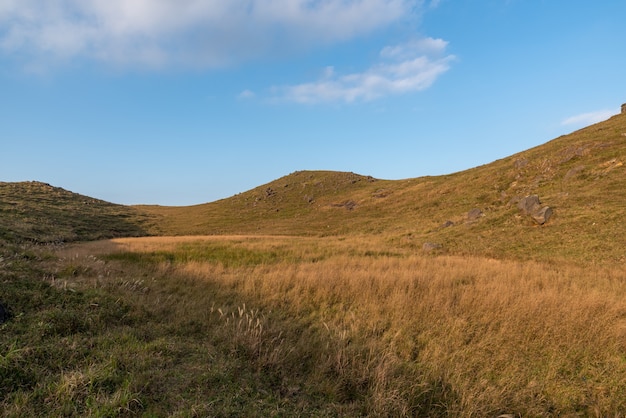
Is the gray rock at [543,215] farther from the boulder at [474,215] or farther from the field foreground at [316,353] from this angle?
the field foreground at [316,353]

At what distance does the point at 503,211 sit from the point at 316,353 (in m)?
25.8

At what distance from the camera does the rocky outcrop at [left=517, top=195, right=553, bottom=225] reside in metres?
20.7

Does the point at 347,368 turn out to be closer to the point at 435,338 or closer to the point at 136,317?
the point at 435,338

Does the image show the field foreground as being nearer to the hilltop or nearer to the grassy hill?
the grassy hill

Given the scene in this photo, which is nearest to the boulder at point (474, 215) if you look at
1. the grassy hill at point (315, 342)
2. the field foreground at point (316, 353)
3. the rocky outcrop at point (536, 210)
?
the rocky outcrop at point (536, 210)

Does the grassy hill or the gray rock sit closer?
the grassy hill

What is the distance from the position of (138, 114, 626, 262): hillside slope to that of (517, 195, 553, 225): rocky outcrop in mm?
481

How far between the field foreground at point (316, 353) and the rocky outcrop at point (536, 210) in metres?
13.1

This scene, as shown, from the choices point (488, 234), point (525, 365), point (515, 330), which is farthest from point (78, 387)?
point (488, 234)

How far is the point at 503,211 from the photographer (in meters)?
25.7

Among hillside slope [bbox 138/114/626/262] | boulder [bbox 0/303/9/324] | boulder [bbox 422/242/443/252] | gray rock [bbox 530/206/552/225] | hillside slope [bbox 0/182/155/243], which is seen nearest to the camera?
boulder [bbox 0/303/9/324]

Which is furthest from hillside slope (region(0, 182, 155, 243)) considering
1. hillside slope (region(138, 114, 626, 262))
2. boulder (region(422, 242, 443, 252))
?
boulder (region(422, 242, 443, 252))

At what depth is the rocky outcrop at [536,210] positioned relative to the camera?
67.8 ft

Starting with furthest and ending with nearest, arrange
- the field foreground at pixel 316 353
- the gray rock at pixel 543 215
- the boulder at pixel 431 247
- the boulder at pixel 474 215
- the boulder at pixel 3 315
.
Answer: the boulder at pixel 474 215 < the boulder at pixel 431 247 < the gray rock at pixel 543 215 < the boulder at pixel 3 315 < the field foreground at pixel 316 353
